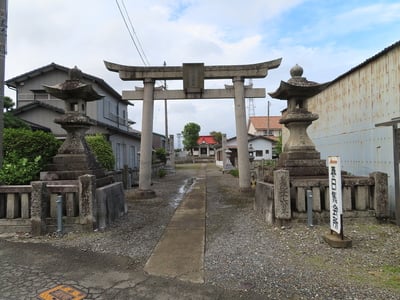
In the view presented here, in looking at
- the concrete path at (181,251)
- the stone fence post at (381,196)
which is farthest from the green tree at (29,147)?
the stone fence post at (381,196)

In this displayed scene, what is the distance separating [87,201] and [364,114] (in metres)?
7.06

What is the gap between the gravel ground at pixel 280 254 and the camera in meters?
3.25

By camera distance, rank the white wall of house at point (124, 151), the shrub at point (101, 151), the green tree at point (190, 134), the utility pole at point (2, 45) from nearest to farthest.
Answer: the utility pole at point (2, 45) < the shrub at point (101, 151) < the white wall of house at point (124, 151) < the green tree at point (190, 134)

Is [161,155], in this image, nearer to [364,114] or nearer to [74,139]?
[74,139]

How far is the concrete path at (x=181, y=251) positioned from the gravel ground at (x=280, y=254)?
0.14 metres

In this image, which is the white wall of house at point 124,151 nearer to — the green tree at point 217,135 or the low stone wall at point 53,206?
the low stone wall at point 53,206

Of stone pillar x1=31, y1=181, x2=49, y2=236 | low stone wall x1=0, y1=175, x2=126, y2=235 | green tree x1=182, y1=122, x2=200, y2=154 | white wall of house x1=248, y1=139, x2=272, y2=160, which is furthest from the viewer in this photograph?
green tree x1=182, y1=122, x2=200, y2=154

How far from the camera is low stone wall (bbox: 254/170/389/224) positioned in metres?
5.64

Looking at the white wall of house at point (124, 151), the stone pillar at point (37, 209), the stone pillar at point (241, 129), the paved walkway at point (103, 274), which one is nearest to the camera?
the paved walkway at point (103, 274)

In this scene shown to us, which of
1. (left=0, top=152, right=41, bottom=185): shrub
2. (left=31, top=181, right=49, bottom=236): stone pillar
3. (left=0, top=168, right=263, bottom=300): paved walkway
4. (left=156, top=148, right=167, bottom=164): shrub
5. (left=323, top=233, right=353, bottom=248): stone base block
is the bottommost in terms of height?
(left=0, top=168, right=263, bottom=300): paved walkway

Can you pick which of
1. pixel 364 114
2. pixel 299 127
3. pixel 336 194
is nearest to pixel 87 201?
pixel 336 194

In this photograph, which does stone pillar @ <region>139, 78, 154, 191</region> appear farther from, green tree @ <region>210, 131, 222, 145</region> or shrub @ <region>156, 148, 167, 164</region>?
green tree @ <region>210, 131, 222, 145</region>

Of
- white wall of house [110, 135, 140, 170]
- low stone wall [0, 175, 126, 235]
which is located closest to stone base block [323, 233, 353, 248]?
low stone wall [0, 175, 126, 235]

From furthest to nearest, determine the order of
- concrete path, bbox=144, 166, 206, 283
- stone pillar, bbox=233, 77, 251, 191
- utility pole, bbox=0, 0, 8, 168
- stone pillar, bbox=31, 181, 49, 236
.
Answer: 1. stone pillar, bbox=233, 77, 251, 191
2. utility pole, bbox=0, 0, 8, 168
3. stone pillar, bbox=31, 181, 49, 236
4. concrete path, bbox=144, 166, 206, 283
